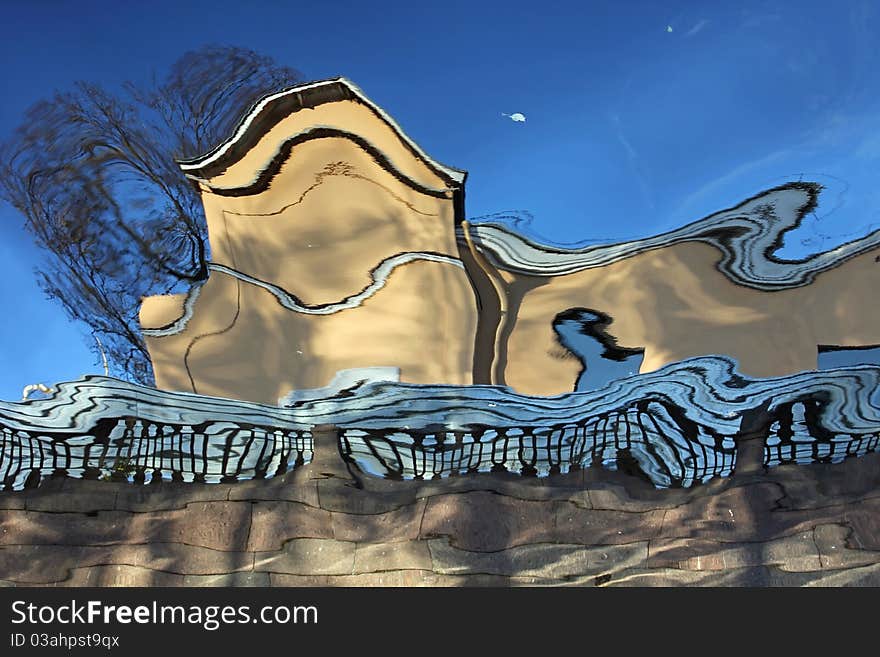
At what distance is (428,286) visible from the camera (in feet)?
8.96

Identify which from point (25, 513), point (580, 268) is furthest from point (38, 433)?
point (580, 268)

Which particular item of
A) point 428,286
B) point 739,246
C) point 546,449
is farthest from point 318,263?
point 739,246

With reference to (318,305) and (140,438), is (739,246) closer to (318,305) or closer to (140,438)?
(318,305)

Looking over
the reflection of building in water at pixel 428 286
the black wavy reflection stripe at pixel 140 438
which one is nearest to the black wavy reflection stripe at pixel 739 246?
the reflection of building in water at pixel 428 286

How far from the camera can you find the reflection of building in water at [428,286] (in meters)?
2.53

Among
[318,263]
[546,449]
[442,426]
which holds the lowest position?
[546,449]

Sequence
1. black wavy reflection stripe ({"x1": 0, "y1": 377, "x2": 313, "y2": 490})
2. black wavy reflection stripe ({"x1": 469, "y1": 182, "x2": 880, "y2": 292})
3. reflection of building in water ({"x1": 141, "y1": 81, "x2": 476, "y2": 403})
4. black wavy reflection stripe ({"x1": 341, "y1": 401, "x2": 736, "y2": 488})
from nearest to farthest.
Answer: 1. reflection of building in water ({"x1": 141, "y1": 81, "x2": 476, "y2": 403})
2. black wavy reflection stripe ({"x1": 469, "y1": 182, "x2": 880, "y2": 292})
3. black wavy reflection stripe ({"x1": 0, "y1": 377, "x2": 313, "y2": 490})
4. black wavy reflection stripe ({"x1": 341, "y1": 401, "x2": 736, "y2": 488})

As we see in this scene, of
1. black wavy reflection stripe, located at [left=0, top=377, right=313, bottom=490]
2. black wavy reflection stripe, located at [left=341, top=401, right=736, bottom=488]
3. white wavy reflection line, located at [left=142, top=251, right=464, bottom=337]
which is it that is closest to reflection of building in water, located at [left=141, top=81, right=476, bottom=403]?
white wavy reflection line, located at [left=142, top=251, right=464, bottom=337]

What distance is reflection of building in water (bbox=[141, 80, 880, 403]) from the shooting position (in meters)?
2.53

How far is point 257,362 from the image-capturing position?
9.24ft

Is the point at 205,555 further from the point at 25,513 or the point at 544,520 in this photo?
the point at 544,520

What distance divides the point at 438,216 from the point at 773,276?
5.26 feet

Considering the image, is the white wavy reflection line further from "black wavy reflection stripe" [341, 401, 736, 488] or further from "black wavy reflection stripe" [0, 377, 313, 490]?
"black wavy reflection stripe" [341, 401, 736, 488]

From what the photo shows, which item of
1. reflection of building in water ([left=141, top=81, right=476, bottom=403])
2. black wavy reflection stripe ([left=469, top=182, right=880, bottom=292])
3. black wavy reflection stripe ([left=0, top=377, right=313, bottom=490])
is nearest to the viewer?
reflection of building in water ([left=141, top=81, right=476, bottom=403])
